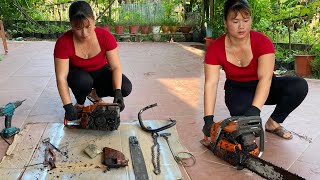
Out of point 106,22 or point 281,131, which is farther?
point 106,22

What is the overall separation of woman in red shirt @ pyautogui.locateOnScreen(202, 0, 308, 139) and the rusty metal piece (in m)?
0.59

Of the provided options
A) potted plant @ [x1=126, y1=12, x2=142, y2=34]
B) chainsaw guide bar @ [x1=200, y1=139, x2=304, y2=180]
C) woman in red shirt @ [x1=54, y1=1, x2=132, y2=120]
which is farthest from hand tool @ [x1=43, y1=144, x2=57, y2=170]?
potted plant @ [x1=126, y1=12, x2=142, y2=34]

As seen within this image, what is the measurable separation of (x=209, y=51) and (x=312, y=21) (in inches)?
190

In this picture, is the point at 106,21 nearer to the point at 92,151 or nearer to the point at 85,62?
the point at 85,62

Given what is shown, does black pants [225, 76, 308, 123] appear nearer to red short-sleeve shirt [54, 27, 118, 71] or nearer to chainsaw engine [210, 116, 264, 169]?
chainsaw engine [210, 116, 264, 169]

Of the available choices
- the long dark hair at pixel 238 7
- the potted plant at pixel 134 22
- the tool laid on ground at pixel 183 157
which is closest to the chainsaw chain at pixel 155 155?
the tool laid on ground at pixel 183 157

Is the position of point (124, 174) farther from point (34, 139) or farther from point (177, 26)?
point (177, 26)

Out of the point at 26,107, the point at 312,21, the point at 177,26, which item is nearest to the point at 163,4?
the point at 177,26

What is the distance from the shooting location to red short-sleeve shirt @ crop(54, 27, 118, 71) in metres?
2.91

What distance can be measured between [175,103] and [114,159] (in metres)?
1.62

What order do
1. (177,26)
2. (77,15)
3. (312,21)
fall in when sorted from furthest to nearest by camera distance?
1. (177,26)
2. (312,21)
3. (77,15)

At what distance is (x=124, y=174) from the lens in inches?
89.6

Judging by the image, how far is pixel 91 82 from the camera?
3113mm

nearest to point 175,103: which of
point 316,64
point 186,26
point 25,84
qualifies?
point 25,84
